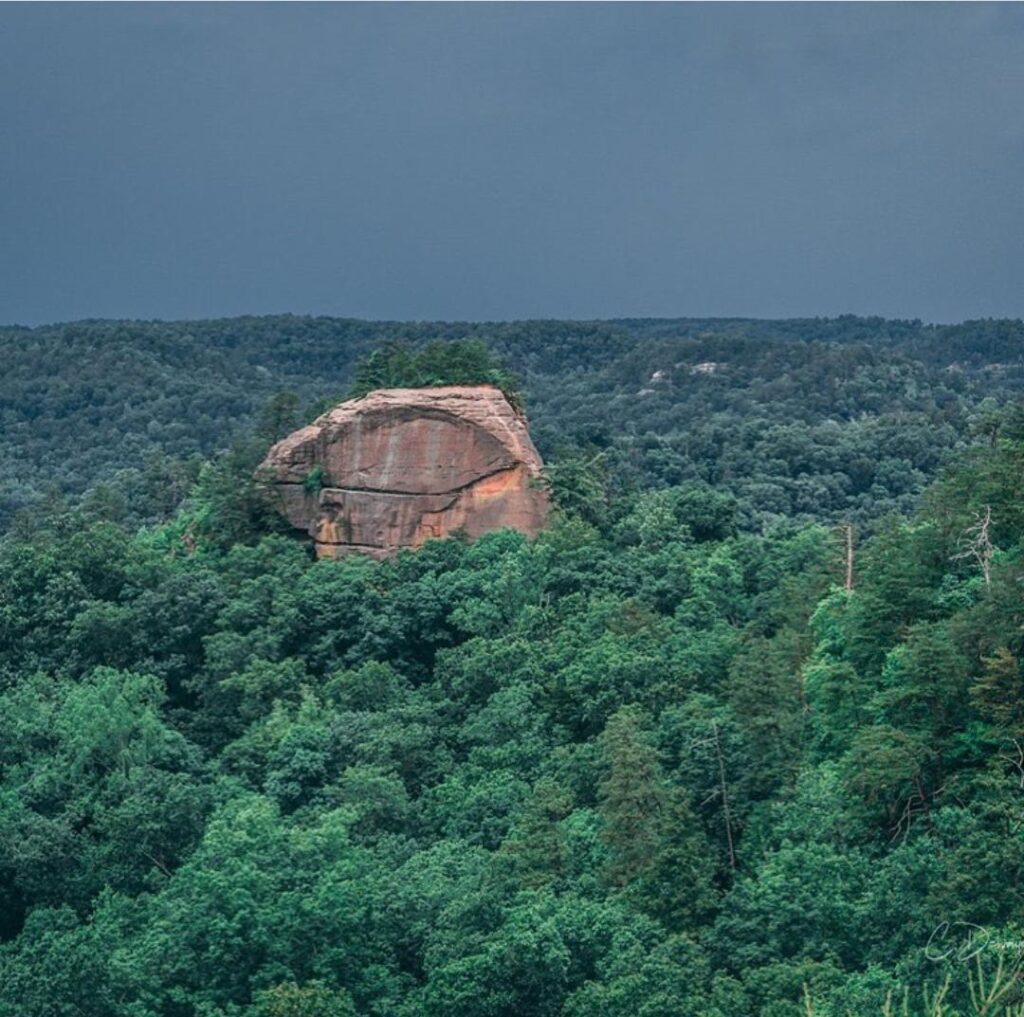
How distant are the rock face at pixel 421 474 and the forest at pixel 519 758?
110cm

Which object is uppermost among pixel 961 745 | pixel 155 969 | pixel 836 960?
pixel 961 745

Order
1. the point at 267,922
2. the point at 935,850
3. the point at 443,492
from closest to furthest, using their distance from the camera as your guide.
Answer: the point at 935,850 < the point at 267,922 < the point at 443,492

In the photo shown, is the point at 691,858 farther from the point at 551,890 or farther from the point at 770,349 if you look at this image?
the point at 770,349

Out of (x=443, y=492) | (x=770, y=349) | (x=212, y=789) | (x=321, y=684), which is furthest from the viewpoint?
(x=770, y=349)

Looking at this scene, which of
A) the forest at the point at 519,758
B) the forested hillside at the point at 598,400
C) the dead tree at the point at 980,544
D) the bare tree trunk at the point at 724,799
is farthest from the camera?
the forested hillside at the point at 598,400

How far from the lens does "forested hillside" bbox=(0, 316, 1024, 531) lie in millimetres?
73250

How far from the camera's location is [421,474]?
49.8m

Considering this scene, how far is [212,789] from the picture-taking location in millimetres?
40188

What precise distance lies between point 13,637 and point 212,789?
1014 centimetres

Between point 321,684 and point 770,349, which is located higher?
point 770,349

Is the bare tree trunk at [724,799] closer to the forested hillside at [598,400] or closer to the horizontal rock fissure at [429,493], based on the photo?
the horizontal rock fissure at [429,493]

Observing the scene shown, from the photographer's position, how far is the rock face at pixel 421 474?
49.7 m

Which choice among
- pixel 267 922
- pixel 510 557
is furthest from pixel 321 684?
pixel 267 922

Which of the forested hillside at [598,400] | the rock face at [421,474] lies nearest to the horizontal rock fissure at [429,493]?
the rock face at [421,474]
